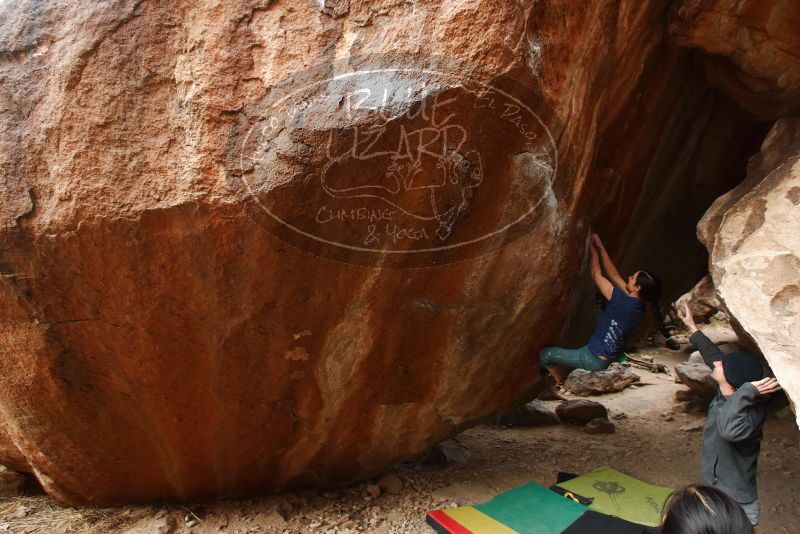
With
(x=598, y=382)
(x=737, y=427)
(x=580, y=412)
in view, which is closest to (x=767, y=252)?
(x=737, y=427)

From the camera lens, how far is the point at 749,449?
8.96 ft

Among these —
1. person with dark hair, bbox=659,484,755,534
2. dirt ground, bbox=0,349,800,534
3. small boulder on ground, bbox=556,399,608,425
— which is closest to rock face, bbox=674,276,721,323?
dirt ground, bbox=0,349,800,534

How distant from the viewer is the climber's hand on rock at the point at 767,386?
102 inches

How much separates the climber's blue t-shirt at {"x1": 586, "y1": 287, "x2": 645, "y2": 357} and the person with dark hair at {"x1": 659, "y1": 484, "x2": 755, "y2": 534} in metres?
2.22

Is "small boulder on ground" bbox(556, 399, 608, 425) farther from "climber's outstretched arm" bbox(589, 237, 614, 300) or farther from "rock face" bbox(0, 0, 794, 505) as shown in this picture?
"rock face" bbox(0, 0, 794, 505)

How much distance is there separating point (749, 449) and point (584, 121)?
181 centimetres

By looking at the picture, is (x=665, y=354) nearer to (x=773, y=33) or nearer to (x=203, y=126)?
(x=773, y=33)

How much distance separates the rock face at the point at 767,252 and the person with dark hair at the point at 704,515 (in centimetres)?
140

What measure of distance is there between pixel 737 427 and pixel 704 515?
1.69 m

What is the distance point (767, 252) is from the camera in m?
2.83

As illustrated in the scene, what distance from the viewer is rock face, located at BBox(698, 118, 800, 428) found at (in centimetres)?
258

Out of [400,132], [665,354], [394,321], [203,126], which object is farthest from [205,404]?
[665,354]

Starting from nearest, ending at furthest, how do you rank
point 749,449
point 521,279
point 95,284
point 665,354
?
1. point 95,284
2. point 749,449
3. point 521,279
4. point 665,354

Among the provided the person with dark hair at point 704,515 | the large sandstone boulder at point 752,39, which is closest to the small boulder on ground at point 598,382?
the large sandstone boulder at point 752,39
